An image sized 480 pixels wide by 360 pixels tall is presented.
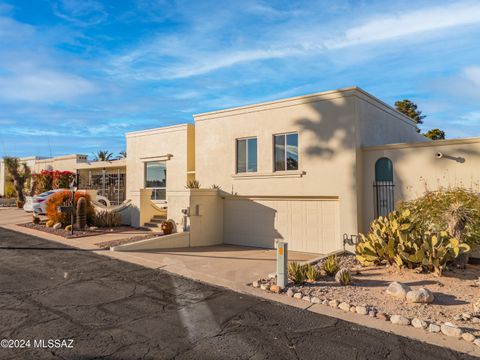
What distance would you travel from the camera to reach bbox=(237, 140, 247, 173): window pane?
48.6 feet

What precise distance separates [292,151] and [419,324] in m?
8.65

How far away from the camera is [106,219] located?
17.5 metres

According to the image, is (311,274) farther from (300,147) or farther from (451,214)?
(300,147)

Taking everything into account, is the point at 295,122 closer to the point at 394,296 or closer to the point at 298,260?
the point at 298,260

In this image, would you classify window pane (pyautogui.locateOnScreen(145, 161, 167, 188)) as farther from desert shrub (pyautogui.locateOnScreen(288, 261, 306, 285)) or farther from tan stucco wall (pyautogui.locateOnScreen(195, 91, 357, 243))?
desert shrub (pyautogui.locateOnScreen(288, 261, 306, 285))

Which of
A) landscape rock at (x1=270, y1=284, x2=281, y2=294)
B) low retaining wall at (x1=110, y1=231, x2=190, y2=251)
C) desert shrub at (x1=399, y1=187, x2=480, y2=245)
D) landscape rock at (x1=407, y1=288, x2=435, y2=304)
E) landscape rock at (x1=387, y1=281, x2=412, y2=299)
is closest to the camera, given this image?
landscape rock at (x1=407, y1=288, x2=435, y2=304)

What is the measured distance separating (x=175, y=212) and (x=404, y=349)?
10.7 meters

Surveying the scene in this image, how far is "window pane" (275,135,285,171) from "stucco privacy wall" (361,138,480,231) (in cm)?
309

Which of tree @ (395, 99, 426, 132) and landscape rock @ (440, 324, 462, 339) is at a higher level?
tree @ (395, 99, 426, 132)

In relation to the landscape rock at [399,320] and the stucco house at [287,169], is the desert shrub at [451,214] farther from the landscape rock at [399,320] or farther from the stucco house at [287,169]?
the landscape rock at [399,320]

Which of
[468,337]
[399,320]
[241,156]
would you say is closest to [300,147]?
[241,156]

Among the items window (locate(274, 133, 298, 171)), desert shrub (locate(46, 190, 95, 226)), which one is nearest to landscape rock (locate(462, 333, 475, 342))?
window (locate(274, 133, 298, 171))

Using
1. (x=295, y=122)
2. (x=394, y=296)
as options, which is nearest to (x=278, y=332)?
(x=394, y=296)

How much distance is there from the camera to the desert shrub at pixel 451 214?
28.3ft
